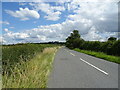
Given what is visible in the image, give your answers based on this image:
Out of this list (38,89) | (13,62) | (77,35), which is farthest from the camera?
(77,35)

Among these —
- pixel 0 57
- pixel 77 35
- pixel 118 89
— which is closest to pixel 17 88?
pixel 0 57

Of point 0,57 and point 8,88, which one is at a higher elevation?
point 0,57

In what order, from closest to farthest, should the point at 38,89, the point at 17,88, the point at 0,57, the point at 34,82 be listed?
the point at 17,88, the point at 38,89, the point at 34,82, the point at 0,57

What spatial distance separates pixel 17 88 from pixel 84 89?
2.51 metres

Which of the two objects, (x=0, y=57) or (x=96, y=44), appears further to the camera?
(x=96, y=44)

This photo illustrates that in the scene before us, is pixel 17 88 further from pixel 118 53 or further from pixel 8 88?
pixel 118 53

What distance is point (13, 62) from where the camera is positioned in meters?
8.85

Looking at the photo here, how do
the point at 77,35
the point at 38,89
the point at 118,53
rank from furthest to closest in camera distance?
the point at 77,35 < the point at 118,53 < the point at 38,89

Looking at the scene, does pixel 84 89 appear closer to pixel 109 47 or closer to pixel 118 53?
pixel 118 53

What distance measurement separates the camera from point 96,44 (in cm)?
3841

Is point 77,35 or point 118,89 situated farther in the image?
point 77,35

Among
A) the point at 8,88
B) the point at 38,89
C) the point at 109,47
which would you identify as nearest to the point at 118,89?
the point at 38,89

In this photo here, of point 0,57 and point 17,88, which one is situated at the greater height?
point 0,57

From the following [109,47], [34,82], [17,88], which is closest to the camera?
[17,88]
